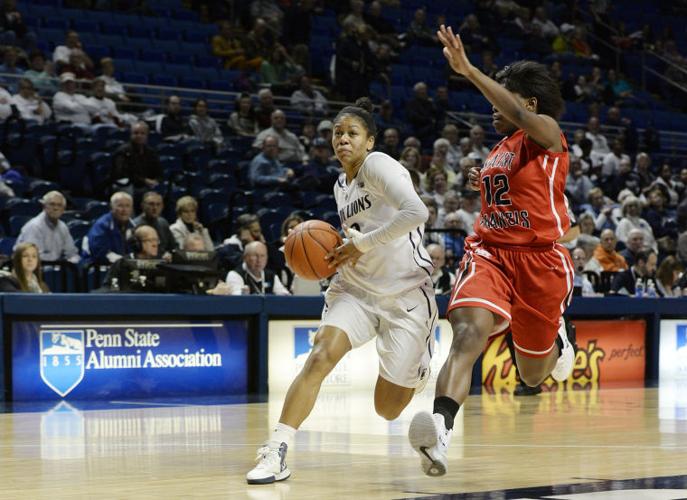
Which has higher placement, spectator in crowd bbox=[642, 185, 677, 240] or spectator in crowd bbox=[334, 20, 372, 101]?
spectator in crowd bbox=[334, 20, 372, 101]

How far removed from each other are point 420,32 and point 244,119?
5985 mm

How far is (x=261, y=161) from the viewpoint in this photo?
1534 centimetres

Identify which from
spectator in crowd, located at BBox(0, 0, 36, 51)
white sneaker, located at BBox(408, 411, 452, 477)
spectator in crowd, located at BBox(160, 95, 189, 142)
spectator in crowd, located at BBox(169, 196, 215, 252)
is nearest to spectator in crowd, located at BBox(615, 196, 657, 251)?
spectator in crowd, located at BBox(160, 95, 189, 142)

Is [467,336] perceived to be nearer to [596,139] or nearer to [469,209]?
[469,209]

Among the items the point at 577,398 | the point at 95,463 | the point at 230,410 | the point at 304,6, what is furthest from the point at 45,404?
the point at 304,6

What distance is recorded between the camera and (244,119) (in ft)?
55.3

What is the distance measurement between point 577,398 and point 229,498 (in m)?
6.92

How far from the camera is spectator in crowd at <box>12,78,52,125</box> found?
14.6m

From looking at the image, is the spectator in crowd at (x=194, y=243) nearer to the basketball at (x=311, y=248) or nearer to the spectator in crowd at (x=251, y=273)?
the spectator in crowd at (x=251, y=273)

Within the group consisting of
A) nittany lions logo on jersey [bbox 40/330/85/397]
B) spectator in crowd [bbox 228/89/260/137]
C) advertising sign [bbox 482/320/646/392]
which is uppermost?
spectator in crowd [bbox 228/89/260/137]

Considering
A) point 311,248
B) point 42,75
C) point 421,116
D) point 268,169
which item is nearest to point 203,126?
point 268,169

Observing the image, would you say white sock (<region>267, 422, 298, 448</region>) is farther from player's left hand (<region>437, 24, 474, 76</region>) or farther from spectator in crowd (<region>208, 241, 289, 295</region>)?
spectator in crowd (<region>208, 241, 289, 295</region>)

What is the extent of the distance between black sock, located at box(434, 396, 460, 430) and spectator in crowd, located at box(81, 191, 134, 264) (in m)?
6.95

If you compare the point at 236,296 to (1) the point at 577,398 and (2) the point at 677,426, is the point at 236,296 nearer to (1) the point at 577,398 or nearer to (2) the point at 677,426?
(1) the point at 577,398
